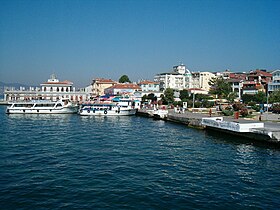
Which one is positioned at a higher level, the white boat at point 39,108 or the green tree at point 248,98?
the green tree at point 248,98

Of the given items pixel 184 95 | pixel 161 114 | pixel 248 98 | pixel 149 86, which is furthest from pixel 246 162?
pixel 149 86

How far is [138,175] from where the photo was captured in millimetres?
14945

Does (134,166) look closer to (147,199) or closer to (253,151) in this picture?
(147,199)

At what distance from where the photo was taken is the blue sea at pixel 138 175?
11555 millimetres

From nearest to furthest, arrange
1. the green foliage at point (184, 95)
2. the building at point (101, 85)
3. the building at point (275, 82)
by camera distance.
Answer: the building at point (275, 82)
the green foliage at point (184, 95)
the building at point (101, 85)

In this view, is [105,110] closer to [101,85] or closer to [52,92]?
[52,92]

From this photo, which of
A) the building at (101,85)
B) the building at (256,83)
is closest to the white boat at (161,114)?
the building at (256,83)

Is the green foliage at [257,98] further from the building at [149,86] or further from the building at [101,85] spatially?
the building at [101,85]

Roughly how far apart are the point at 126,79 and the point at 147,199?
109 m

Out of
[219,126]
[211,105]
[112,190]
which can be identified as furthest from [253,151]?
[211,105]

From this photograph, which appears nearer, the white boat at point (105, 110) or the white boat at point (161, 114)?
the white boat at point (161, 114)

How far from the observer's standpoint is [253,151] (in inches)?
837

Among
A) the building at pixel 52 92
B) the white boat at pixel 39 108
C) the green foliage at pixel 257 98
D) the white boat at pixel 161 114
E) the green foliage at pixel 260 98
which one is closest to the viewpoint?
the white boat at pixel 161 114

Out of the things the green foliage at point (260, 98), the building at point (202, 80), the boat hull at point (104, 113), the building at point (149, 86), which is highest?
the building at point (202, 80)
